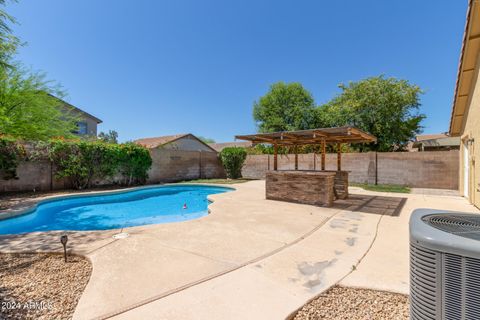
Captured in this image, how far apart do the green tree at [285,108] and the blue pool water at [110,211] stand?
19.3m

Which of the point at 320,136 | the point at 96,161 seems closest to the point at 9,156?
the point at 96,161

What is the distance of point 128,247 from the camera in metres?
3.88

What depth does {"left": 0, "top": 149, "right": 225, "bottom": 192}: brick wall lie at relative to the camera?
34.9 ft

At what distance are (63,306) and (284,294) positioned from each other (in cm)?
238

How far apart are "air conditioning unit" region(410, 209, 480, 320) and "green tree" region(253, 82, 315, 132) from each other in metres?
28.0

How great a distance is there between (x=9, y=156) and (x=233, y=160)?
40.9 feet

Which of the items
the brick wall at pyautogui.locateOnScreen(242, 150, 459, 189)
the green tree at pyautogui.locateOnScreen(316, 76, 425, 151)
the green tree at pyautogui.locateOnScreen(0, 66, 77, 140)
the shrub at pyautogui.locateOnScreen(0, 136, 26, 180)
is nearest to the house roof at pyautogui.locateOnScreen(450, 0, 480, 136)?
the brick wall at pyautogui.locateOnScreen(242, 150, 459, 189)

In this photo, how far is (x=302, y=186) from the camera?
8.16 m

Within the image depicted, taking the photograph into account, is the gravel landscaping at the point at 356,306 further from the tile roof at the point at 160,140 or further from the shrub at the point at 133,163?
the tile roof at the point at 160,140

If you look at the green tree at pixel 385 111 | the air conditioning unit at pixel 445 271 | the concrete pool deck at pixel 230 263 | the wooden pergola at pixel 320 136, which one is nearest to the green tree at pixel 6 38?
the concrete pool deck at pixel 230 263

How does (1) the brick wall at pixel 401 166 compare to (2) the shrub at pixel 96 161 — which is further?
(1) the brick wall at pixel 401 166

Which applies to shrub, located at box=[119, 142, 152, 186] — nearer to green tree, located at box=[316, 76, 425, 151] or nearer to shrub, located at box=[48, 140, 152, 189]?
shrub, located at box=[48, 140, 152, 189]

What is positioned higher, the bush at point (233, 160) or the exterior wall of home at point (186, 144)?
the exterior wall of home at point (186, 144)

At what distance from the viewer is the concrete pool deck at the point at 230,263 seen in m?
2.36
